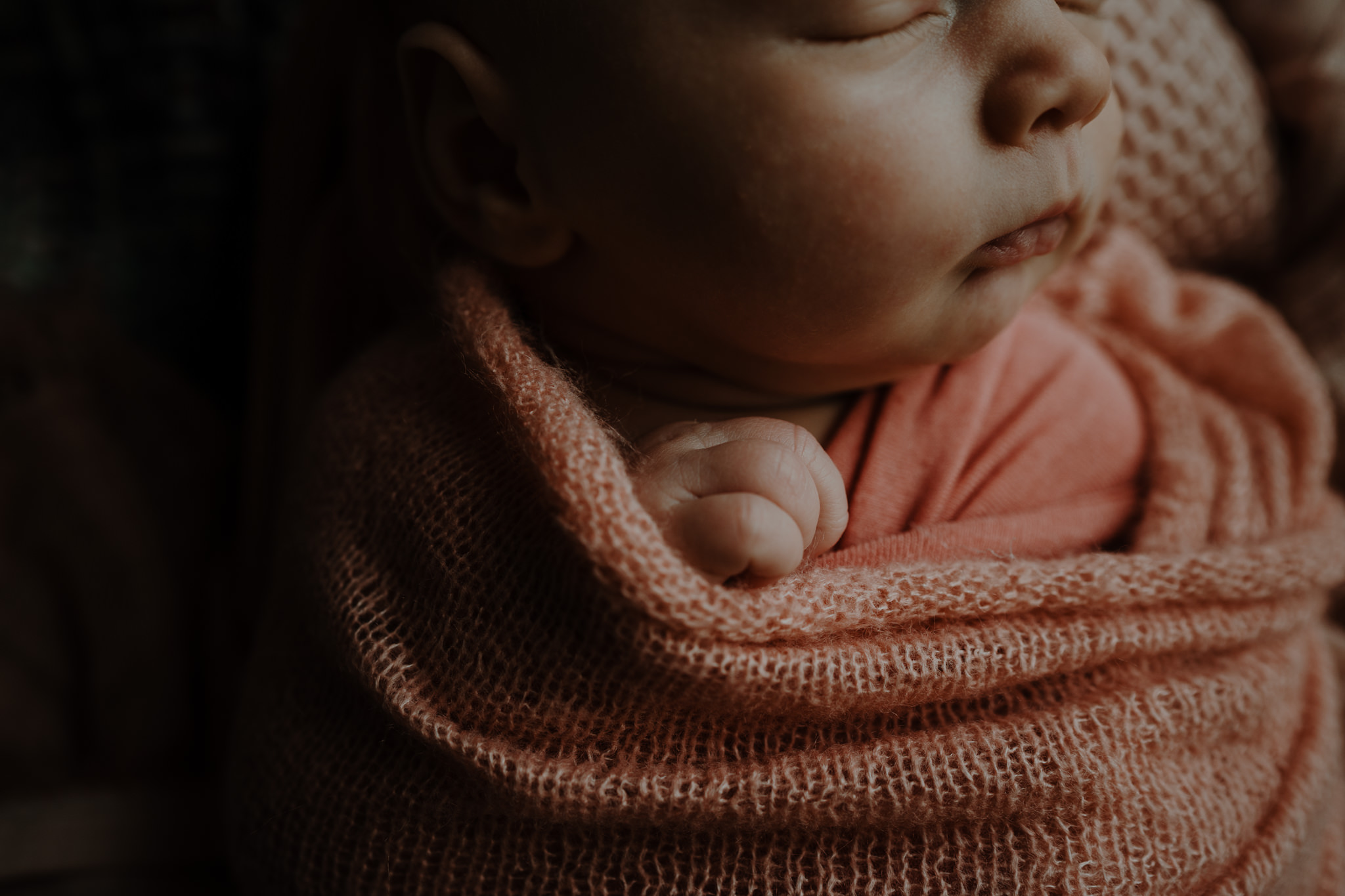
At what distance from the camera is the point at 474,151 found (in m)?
0.69

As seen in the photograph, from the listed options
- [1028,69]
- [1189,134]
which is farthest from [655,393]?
[1189,134]

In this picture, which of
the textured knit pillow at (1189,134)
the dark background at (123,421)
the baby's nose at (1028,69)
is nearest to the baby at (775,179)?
the baby's nose at (1028,69)

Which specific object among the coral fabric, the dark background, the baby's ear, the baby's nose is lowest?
the dark background

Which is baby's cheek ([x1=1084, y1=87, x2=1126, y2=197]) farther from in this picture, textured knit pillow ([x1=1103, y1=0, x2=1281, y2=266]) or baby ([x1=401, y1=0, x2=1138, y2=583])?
textured knit pillow ([x1=1103, y1=0, x2=1281, y2=266])

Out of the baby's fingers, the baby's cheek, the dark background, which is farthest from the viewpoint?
the dark background

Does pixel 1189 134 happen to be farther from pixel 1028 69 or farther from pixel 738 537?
pixel 738 537

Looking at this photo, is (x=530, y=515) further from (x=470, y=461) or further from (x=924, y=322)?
(x=924, y=322)

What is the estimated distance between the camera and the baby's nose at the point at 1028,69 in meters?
0.55

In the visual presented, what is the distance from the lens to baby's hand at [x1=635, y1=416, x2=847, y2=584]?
21.1 inches

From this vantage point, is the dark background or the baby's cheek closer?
the baby's cheek

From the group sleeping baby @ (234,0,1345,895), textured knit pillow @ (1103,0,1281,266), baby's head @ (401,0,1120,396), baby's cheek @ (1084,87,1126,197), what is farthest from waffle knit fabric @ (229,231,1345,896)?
textured knit pillow @ (1103,0,1281,266)

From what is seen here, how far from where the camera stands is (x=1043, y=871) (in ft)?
1.82

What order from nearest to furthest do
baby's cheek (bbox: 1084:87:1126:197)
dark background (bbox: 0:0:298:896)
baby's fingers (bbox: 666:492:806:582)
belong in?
baby's fingers (bbox: 666:492:806:582) → baby's cheek (bbox: 1084:87:1126:197) → dark background (bbox: 0:0:298:896)

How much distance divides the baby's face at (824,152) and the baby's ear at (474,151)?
23 millimetres
